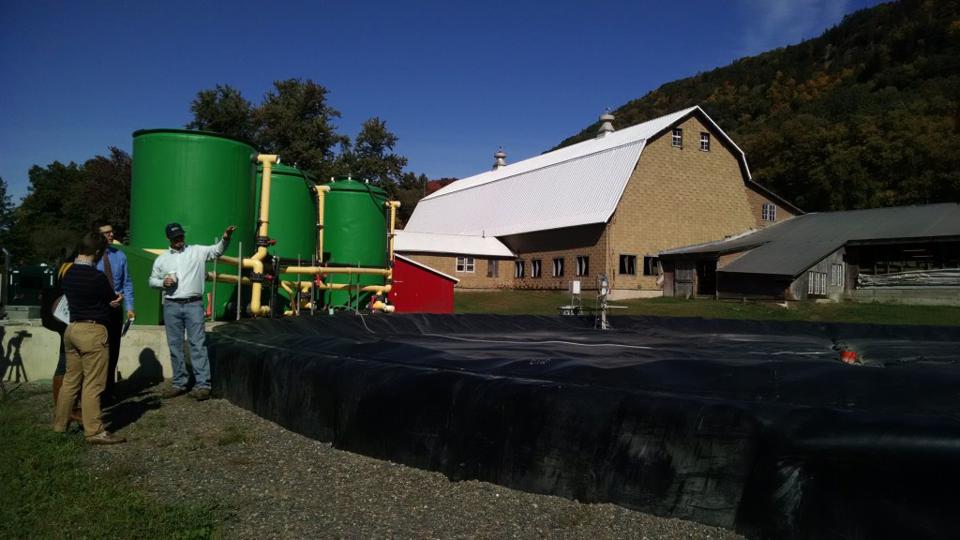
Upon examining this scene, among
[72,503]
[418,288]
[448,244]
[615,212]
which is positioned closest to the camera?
[72,503]

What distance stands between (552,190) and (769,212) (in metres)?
11.3

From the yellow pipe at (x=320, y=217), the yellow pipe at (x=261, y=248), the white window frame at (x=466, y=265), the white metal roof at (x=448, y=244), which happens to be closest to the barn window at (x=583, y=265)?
the white metal roof at (x=448, y=244)

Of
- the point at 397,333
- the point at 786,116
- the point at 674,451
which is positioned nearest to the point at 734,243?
the point at 397,333

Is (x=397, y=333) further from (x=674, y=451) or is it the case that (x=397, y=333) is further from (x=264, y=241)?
(x=674, y=451)

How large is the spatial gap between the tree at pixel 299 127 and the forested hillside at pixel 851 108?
3046cm

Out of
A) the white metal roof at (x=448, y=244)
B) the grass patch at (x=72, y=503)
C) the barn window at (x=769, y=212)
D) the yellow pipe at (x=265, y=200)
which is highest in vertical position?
the barn window at (x=769, y=212)

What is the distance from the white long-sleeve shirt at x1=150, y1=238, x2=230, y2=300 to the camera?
646 cm

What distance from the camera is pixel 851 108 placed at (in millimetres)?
59375

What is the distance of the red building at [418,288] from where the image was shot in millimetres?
21641

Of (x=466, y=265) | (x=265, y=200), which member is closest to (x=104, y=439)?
(x=265, y=200)

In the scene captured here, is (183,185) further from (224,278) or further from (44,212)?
(44,212)

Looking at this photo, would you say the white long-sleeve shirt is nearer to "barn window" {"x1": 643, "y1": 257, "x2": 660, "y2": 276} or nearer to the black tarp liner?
the black tarp liner

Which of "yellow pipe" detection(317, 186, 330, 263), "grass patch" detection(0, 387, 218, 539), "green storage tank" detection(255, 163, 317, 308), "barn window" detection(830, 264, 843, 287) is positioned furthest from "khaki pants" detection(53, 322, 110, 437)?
"barn window" detection(830, 264, 843, 287)

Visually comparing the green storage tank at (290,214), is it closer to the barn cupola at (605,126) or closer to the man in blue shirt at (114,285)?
the man in blue shirt at (114,285)
